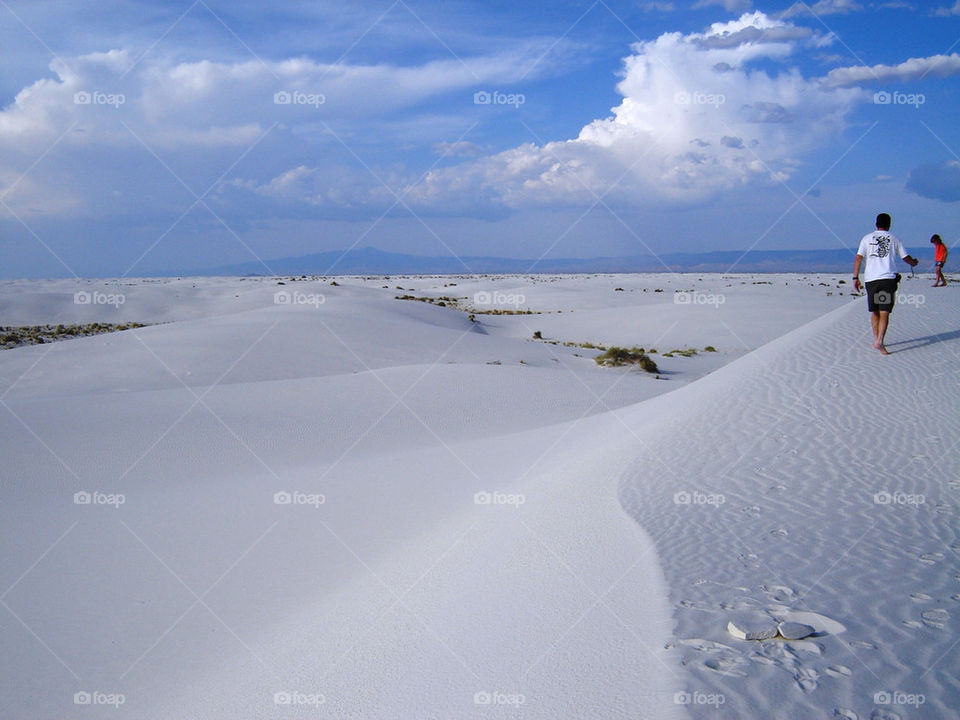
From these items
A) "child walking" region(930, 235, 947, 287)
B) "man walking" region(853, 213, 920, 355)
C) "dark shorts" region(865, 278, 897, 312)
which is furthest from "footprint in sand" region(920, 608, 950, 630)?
"child walking" region(930, 235, 947, 287)

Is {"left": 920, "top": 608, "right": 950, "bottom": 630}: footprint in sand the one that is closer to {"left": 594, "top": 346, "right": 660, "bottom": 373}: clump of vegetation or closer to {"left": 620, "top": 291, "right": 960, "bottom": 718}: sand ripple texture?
{"left": 620, "top": 291, "right": 960, "bottom": 718}: sand ripple texture

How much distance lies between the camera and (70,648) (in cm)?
484

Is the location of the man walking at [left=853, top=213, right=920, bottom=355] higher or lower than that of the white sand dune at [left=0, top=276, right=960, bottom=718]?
higher

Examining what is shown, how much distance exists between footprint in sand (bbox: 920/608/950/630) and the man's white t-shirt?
700cm

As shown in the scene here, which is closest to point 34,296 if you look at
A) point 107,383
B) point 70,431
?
point 107,383

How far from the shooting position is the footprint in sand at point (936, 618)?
3.37m

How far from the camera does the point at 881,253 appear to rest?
30.3 ft

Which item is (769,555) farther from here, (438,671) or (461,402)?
(461,402)

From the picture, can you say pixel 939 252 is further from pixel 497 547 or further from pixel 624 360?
pixel 497 547

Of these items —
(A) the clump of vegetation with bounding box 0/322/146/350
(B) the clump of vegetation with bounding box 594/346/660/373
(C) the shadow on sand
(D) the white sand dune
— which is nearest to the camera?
(D) the white sand dune

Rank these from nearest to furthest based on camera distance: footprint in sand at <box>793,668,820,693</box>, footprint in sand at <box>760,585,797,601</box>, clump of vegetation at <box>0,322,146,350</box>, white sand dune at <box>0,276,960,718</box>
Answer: footprint in sand at <box>793,668,820,693</box>
white sand dune at <box>0,276,960,718</box>
footprint in sand at <box>760,585,797,601</box>
clump of vegetation at <box>0,322,146,350</box>

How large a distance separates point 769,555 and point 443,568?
2472mm

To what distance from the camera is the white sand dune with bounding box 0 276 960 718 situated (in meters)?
3.32

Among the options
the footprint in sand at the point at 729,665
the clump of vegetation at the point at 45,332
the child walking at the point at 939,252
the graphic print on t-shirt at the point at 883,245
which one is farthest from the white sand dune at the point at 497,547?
the clump of vegetation at the point at 45,332
